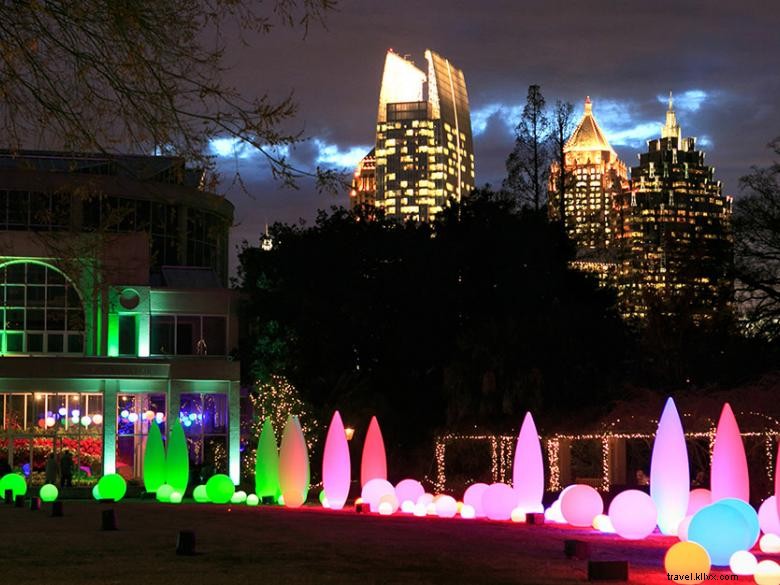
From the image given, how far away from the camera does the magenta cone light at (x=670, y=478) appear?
2525cm

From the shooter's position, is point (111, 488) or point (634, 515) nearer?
point (634, 515)

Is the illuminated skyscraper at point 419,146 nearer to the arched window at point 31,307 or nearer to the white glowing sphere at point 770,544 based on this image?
the arched window at point 31,307

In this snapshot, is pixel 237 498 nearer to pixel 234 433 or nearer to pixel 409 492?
pixel 409 492

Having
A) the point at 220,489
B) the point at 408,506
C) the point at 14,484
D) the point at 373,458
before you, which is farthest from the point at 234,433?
the point at 408,506

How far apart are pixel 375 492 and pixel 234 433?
21522mm

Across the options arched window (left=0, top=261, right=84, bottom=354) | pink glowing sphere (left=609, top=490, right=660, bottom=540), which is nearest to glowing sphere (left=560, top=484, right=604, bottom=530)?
pink glowing sphere (left=609, top=490, right=660, bottom=540)

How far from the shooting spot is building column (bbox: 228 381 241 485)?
5462cm

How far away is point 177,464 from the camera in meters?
41.8

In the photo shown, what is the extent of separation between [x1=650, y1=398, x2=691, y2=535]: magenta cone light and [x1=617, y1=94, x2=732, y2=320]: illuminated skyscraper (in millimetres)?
19598

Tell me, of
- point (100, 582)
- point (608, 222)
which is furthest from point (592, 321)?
point (608, 222)

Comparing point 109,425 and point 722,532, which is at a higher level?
point 109,425

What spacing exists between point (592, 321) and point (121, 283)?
811 inches

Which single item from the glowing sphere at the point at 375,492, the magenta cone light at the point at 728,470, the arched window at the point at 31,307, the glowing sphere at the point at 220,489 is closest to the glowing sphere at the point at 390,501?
the glowing sphere at the point at 375,492

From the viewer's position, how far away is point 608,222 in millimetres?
89062
